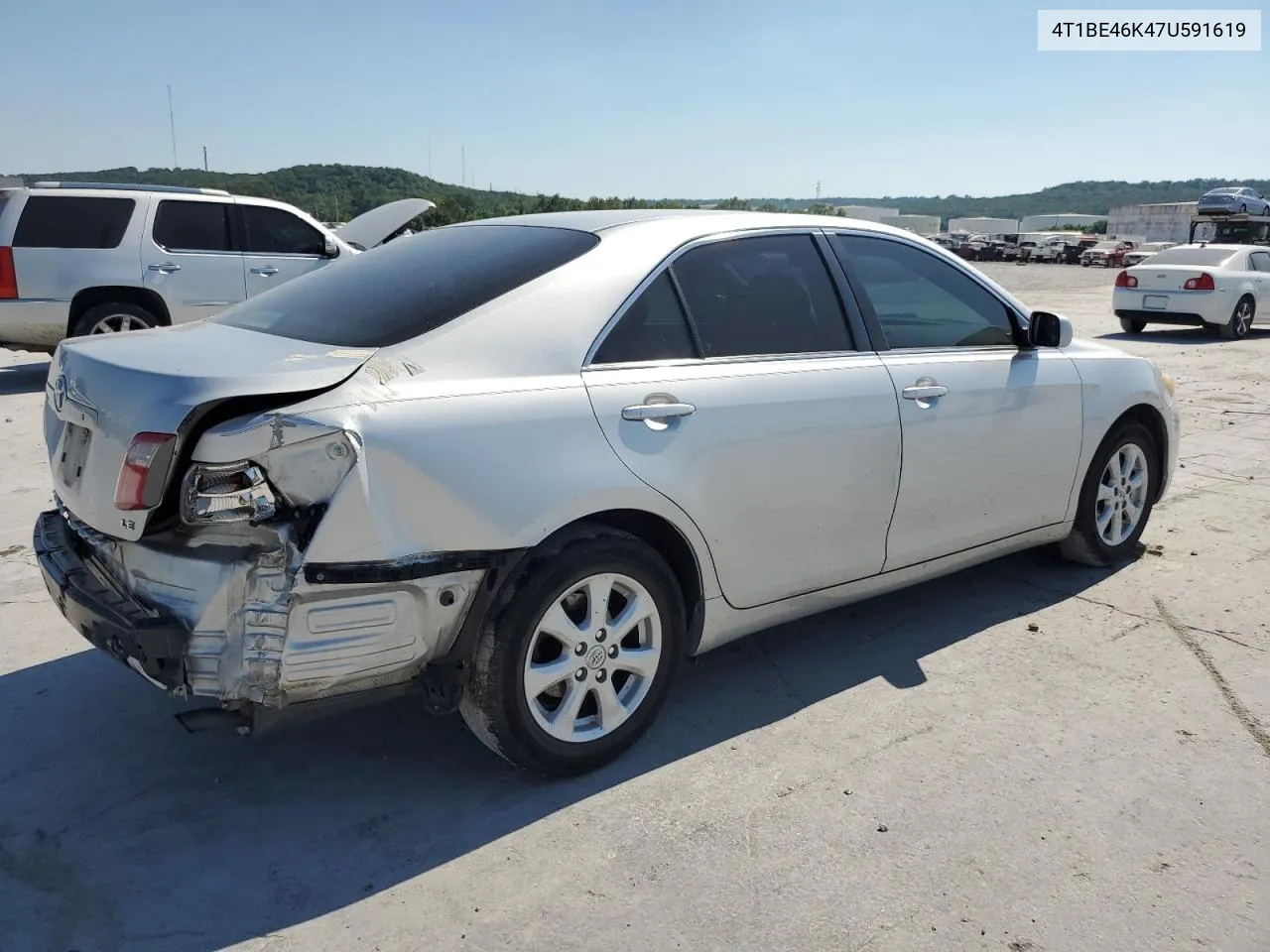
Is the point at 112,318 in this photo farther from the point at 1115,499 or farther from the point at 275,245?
the point at 1115,499

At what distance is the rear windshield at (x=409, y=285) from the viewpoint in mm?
3107

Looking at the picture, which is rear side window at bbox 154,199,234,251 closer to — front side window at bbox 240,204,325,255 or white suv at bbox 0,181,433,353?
white suv at bbox 0,181,433,353

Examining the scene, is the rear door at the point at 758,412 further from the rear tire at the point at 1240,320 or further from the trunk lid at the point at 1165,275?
the rear tire at the point at 1240,320

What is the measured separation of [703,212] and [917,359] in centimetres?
101

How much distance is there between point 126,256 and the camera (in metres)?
10.1

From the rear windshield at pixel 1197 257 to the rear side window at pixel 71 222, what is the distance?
14.2 m

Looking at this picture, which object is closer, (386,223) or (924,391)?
(924,391)

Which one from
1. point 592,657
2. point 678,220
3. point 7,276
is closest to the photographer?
point 592,657

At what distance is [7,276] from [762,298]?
28.5ft

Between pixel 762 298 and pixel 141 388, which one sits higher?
pixel 762 298

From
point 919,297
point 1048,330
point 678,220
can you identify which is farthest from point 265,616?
point 1048,330

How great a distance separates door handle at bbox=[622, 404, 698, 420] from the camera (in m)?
3.13

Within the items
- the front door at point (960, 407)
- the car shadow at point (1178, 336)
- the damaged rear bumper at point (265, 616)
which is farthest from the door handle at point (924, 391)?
the car shadow at point (1178, 336)

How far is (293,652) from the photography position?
8.65ft
